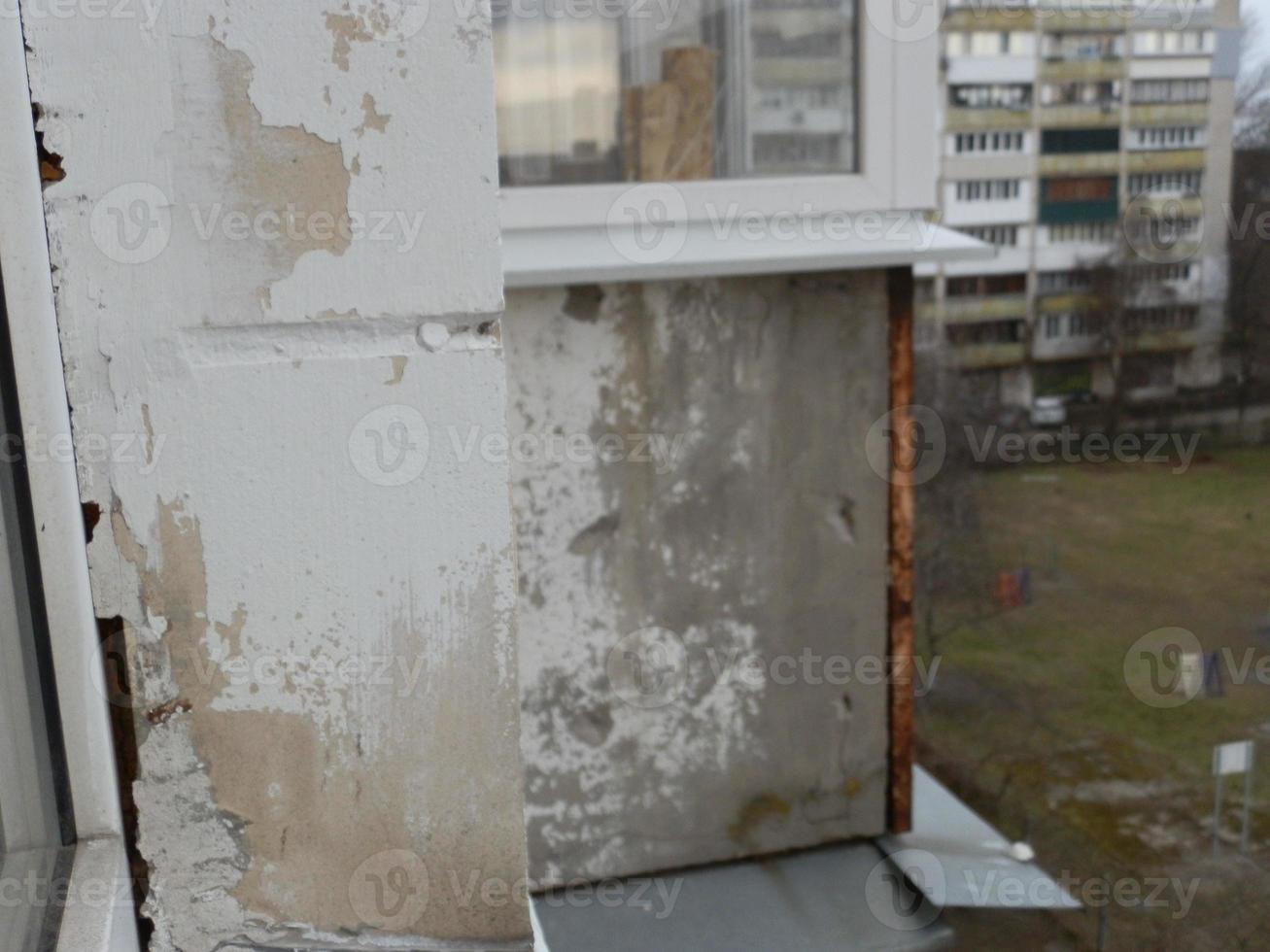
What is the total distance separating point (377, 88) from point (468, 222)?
0.12 meters

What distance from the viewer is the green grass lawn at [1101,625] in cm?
674

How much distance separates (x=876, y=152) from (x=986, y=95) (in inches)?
242

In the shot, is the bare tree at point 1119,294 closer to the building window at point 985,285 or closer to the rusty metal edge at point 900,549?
the building window at point 985,285

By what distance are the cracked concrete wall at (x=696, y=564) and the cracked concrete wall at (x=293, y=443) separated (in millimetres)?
1951

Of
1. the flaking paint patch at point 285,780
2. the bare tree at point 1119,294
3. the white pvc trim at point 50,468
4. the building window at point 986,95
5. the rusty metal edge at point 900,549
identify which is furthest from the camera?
the building window at point 986,95

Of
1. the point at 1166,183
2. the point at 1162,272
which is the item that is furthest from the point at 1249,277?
the point at 1162,272

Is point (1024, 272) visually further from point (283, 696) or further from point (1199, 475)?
point (283, 696)

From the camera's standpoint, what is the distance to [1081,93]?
834 cm

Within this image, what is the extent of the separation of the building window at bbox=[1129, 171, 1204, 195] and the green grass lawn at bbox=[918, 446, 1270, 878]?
155 centimetres

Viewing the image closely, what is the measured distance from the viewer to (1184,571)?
7555 millimetres

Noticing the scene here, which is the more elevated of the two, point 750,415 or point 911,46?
point 911,46

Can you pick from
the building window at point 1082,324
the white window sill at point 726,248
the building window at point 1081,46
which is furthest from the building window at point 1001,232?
the white window sill at point 726,248

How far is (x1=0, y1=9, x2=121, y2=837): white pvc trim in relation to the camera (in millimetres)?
879

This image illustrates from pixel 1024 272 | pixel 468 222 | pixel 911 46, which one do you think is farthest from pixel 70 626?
pixel 1024 272
